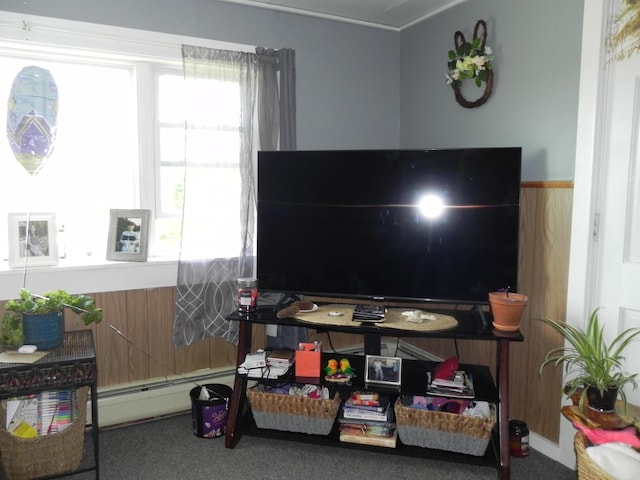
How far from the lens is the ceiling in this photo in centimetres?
293

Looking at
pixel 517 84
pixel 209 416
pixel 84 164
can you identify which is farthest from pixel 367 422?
pixel 84 164

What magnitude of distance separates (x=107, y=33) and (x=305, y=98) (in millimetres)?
1153

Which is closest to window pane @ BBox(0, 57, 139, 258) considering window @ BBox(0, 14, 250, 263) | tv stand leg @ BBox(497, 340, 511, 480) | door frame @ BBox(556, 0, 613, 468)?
window @ BBox(0, 14, 250, 263)

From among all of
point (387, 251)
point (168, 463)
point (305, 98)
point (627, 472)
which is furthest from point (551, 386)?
point (305, 98)

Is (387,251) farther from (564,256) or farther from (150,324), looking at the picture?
(150,324)

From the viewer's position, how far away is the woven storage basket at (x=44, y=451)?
6.93ft

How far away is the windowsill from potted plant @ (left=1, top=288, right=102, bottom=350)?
0.29m

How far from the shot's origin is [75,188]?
273 centimetres

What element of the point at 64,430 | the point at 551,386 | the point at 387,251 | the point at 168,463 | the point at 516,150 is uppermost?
the point at 516,150

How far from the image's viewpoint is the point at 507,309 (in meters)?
2.17

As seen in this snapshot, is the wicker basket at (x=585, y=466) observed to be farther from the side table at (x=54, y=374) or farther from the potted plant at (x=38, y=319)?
the potted plant at (x=38, y=319)

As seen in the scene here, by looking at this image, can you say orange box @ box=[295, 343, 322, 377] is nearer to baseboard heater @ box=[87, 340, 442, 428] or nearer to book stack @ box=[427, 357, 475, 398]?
book stack @ box=[427, 357, 475, 398]

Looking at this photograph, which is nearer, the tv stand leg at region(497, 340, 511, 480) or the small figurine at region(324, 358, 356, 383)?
the tv stand leg at region(497, 340, 511, 480)

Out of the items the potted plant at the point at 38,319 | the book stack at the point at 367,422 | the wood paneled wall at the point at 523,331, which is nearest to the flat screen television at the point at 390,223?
the wood paneled wall at the point at 523,331
